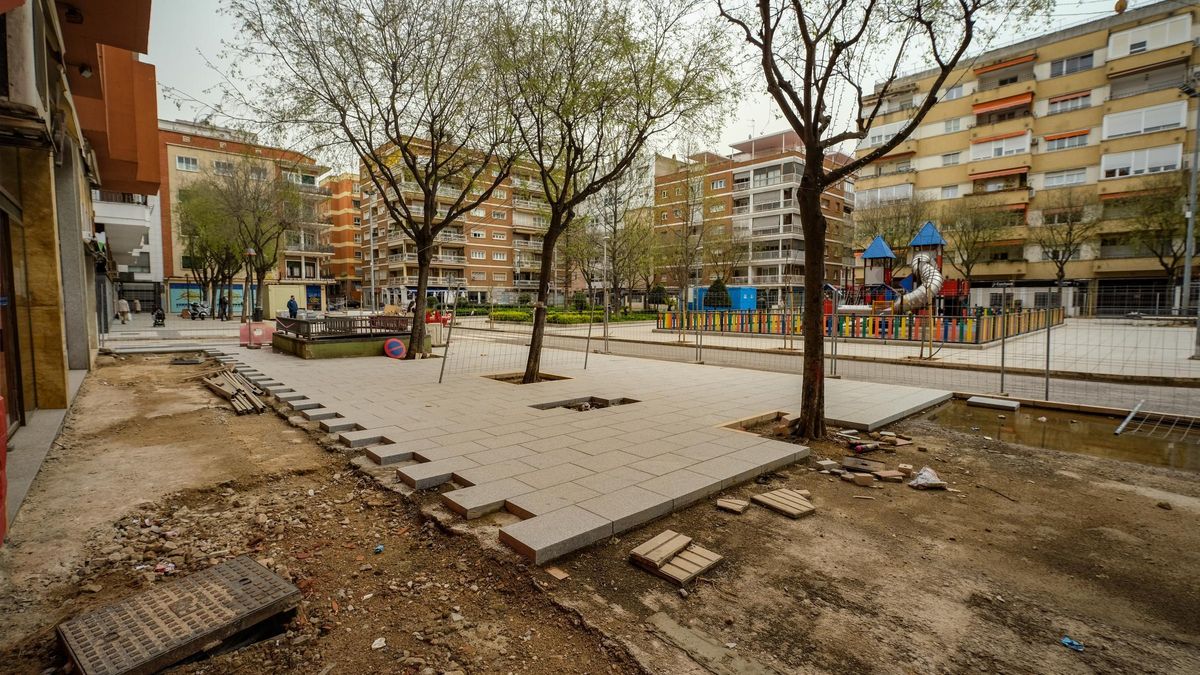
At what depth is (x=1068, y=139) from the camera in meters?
40.2

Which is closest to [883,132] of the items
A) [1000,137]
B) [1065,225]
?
[1000,137]

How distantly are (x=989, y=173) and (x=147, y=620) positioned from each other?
53.8 meters

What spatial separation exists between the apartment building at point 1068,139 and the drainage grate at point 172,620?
40.1m

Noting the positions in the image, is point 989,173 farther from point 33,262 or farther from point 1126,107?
point 33,262

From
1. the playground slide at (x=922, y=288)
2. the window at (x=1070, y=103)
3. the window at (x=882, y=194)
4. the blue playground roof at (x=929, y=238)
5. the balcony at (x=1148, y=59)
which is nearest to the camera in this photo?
the playground slide at (x=922, y=288)

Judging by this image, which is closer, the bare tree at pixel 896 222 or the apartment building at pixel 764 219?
the bare tree at pixel 896 222

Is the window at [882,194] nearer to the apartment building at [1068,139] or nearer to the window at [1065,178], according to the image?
the apartment building at [1068,139]

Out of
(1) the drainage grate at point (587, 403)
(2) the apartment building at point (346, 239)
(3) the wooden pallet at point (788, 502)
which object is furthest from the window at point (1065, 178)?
(2) the apartment building at point (346, 239)

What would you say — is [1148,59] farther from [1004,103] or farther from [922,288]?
[922,288]

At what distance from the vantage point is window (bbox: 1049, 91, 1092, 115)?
1545 inches

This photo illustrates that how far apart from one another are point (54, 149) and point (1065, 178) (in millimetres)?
54327

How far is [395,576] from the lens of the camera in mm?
3297

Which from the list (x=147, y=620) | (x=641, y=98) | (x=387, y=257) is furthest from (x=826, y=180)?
(x=387, y=257)

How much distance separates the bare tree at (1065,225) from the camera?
121 ft
